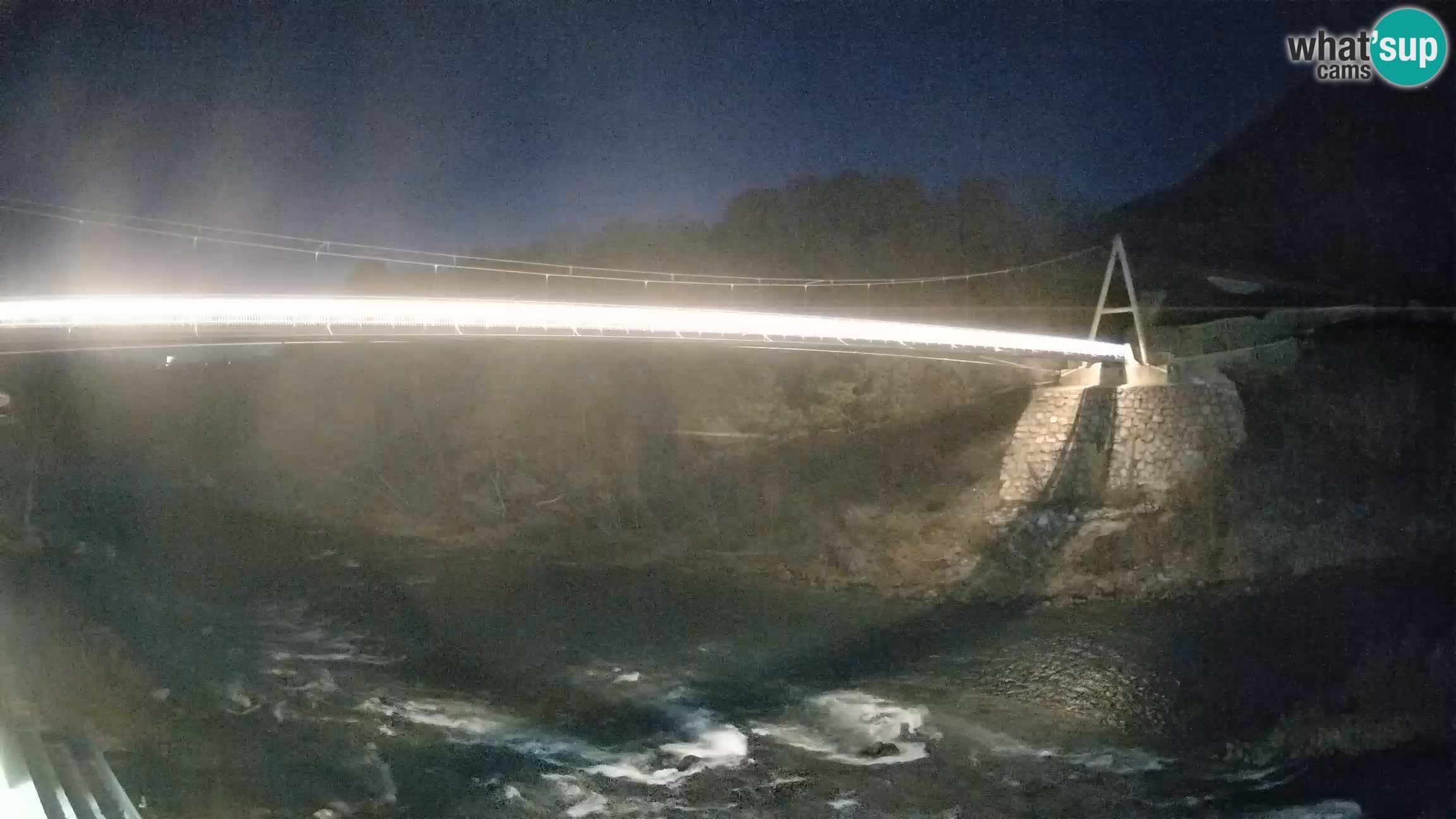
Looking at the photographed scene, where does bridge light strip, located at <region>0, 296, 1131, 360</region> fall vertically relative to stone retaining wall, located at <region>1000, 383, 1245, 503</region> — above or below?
above

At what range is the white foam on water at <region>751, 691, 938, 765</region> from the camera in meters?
4.23

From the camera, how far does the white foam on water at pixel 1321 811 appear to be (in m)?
3.21

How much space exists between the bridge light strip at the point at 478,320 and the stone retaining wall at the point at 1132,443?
50 centimetres

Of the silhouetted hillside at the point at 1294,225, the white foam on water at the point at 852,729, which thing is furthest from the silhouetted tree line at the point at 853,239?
the white foam on water at the point at 852,729

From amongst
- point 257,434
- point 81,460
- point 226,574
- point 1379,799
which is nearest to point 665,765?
point 1379,799

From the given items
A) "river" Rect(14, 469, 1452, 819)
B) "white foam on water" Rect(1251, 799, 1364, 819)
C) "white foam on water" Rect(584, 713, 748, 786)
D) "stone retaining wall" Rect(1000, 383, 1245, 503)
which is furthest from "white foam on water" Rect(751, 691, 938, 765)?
"stone retaining wall" Rect(1000, 383, 1245, 503)

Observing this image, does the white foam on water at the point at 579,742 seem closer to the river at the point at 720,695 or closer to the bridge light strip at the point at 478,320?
the river at the point at 720,695

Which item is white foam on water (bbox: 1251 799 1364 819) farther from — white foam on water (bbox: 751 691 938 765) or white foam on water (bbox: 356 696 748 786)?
white foam on water (bbox: 356 696 748 786)

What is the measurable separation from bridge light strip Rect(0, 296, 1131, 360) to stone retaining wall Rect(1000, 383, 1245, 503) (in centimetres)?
50

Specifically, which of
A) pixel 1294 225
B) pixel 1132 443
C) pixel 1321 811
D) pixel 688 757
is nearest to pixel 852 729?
pixel 688 757

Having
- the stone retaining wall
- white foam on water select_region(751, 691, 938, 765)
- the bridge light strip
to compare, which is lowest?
white foam on water select_region(751, 691, 938, 765)

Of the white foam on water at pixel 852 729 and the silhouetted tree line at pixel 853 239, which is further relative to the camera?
the silhouetted tree line at pixel 853 239

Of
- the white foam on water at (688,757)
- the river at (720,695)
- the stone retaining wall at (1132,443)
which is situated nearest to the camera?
the river at (720,695)

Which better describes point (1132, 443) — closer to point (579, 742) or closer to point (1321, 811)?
point (1321, 811)
